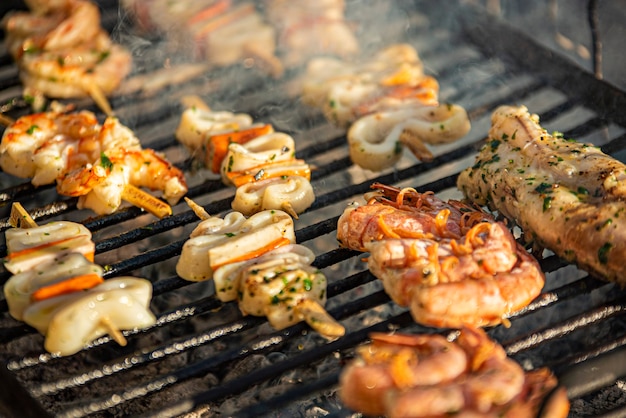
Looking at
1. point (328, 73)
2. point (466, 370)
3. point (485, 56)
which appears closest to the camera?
point (466, 370)

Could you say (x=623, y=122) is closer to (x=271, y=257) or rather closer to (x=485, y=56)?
(x=485, y=56)

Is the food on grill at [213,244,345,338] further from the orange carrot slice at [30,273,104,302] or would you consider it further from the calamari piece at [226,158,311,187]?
the calamari piece at [226,158,311,187]

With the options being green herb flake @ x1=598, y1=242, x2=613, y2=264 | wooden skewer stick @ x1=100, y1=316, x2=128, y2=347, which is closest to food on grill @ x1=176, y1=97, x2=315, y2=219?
wooden skewer stick @ x1=100, y1=316, x2=128, y2=347

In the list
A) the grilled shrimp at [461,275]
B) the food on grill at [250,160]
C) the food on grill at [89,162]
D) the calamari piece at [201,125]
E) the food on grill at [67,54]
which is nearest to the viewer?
the grilled shrimp at [461,275]

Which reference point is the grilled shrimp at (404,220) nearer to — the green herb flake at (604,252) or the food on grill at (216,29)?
the green herb flake at (604,252)

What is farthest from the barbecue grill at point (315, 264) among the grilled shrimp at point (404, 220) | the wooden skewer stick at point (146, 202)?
the grilled shrimp at point (404, 220)

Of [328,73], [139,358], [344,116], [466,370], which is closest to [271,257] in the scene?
[139,358]

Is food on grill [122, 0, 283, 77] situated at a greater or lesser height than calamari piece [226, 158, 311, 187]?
greater
